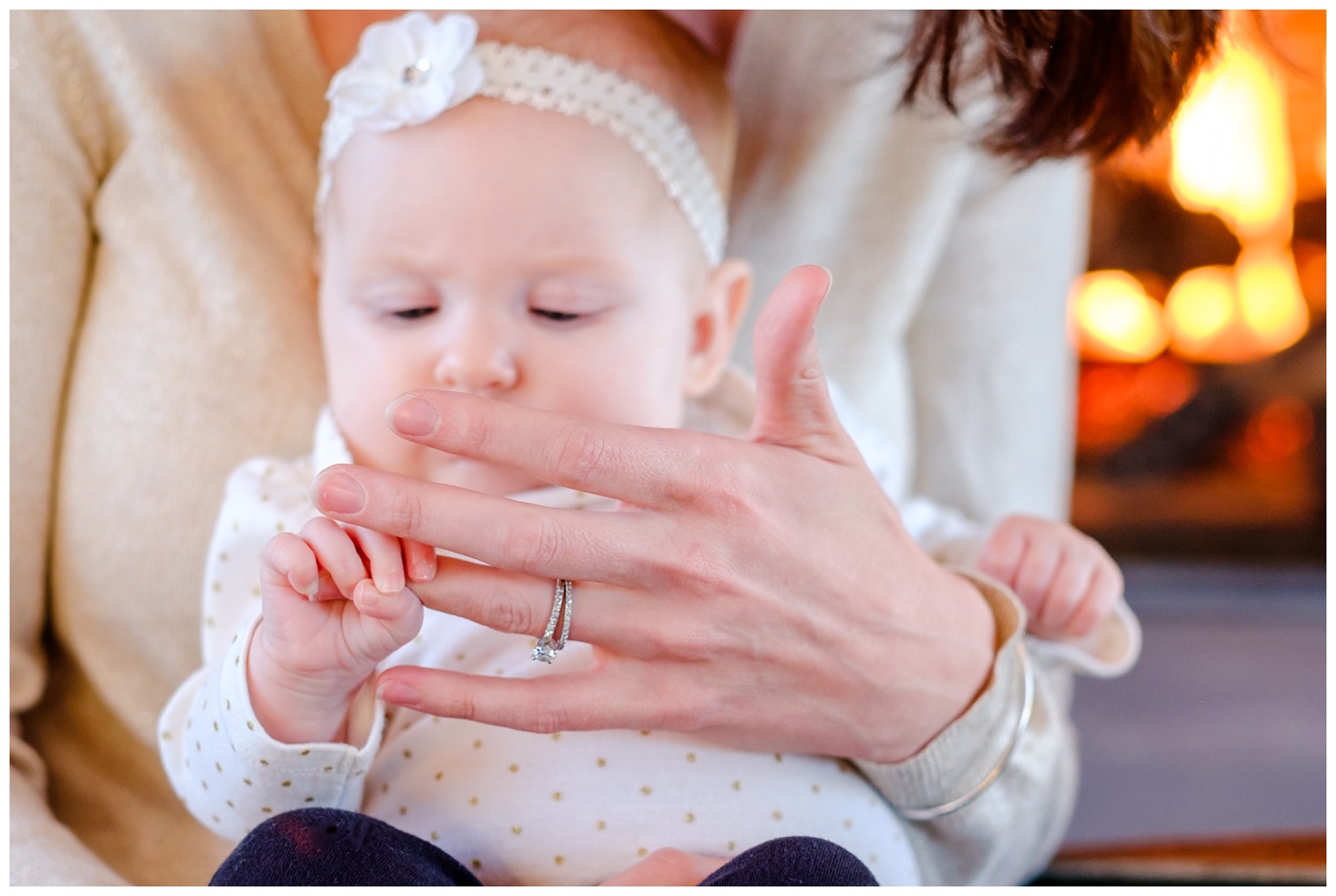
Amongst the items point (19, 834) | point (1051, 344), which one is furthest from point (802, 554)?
point (1051, 344)

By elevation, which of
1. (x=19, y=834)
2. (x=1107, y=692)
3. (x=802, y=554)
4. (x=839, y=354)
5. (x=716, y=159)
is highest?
(x=716, y=159)

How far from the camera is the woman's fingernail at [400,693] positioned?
574 millimetres

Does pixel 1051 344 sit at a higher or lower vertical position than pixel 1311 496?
higher

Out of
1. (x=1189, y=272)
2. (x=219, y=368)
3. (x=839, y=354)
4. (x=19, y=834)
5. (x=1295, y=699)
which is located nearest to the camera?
(x=19, y=834)

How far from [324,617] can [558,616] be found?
0.38ft

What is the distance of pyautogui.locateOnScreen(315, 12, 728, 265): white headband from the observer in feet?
2.34

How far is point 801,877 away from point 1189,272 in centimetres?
228

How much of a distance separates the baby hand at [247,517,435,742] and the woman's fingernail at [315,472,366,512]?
0.04 metres

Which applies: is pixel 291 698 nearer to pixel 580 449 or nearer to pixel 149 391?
pixel 580 449

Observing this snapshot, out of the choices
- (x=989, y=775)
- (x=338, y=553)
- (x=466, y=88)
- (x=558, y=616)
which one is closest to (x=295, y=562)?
(x=338, y=553)

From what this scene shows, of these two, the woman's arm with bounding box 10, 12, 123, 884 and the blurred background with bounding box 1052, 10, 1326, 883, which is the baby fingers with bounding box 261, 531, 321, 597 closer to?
the woman's arm with bounding box 10, 12, 123, 884

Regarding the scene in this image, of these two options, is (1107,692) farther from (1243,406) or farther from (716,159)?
(716,159)

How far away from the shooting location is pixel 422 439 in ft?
1.67

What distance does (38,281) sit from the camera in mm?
767
